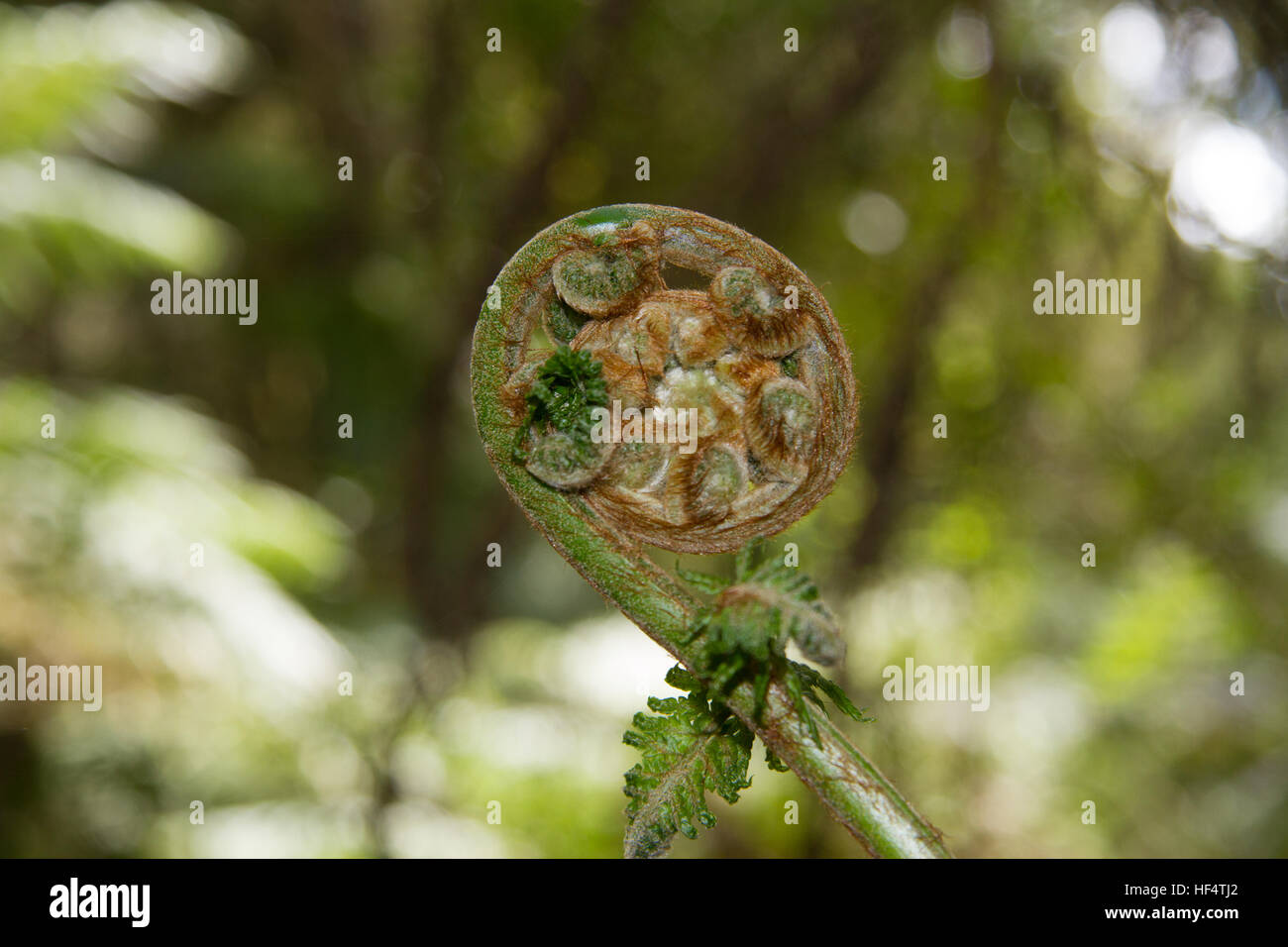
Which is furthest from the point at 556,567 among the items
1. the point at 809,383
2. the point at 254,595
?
the point at 809,383

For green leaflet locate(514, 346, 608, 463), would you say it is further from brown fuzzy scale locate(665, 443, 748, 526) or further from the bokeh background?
the bokeh background

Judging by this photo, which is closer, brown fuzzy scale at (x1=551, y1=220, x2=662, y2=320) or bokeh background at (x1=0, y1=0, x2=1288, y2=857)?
brown fuzzy scale at (x1=551, y1=220, x2=662, y2=320)

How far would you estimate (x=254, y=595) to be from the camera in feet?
9.53

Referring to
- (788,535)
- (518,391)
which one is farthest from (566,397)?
(788,535)

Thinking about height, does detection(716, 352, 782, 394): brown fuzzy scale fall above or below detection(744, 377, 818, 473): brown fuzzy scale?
above

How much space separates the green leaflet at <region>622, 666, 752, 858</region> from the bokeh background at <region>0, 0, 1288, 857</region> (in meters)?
1.51

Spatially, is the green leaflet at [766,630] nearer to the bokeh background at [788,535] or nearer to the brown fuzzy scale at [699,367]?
the brown fuzzy scale at [699,367]

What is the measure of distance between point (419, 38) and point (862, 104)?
5.68 ft

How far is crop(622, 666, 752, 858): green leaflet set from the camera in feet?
1.26

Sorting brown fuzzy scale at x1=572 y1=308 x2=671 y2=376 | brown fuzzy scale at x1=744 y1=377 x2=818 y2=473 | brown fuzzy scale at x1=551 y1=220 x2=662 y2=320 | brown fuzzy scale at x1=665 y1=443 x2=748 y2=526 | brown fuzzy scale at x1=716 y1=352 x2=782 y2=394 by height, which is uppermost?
brown fuzzy scale at x1=551 y1=220 x2=662 y2=320

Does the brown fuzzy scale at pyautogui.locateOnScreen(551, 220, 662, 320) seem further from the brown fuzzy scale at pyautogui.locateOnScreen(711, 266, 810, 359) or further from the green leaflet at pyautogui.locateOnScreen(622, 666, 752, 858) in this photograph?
the green leaflet at pyautogui.locateOnScreen(622, 666, 752, 858)

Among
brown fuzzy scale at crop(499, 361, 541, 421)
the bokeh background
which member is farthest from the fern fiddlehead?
the bokeh background

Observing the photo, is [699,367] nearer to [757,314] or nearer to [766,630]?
[757,314]

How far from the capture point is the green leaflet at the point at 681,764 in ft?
1.26
